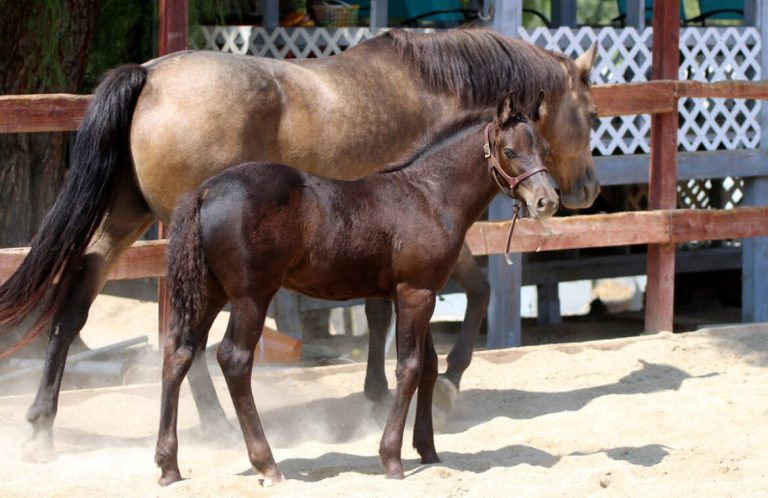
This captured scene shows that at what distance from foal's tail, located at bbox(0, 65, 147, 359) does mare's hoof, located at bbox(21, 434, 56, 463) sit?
42cm

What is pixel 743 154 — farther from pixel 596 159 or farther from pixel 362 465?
pixel 362 465

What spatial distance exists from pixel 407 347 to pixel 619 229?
9.96 ft

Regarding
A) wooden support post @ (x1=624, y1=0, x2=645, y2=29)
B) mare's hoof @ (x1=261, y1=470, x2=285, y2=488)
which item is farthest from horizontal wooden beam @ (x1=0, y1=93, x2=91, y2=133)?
wooden support post @ (x1=624, y1=0, x2=645, y2=29)

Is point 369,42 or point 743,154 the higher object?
point 369,42

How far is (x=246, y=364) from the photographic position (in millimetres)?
4164

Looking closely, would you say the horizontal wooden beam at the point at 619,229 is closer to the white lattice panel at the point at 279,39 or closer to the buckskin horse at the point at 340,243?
the buckskin horse at the point at 340,243

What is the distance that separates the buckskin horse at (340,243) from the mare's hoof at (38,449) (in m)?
Result: 0.78

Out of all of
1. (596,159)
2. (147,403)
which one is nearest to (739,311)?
(596,159)

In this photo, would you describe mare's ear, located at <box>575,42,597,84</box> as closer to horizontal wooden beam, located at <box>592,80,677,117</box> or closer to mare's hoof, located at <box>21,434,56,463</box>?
horizontal wooden beam, located at <box>592,80,677,117</box>

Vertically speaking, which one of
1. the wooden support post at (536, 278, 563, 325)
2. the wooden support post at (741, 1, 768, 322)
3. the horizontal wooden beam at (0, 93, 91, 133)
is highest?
the horizontal wooden beam at (0, 93, 91, 133)

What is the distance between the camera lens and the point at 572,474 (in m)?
4.28

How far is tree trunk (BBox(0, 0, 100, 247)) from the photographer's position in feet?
22.6

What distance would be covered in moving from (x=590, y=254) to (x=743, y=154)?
117 inches

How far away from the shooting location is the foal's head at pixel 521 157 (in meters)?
4.35
